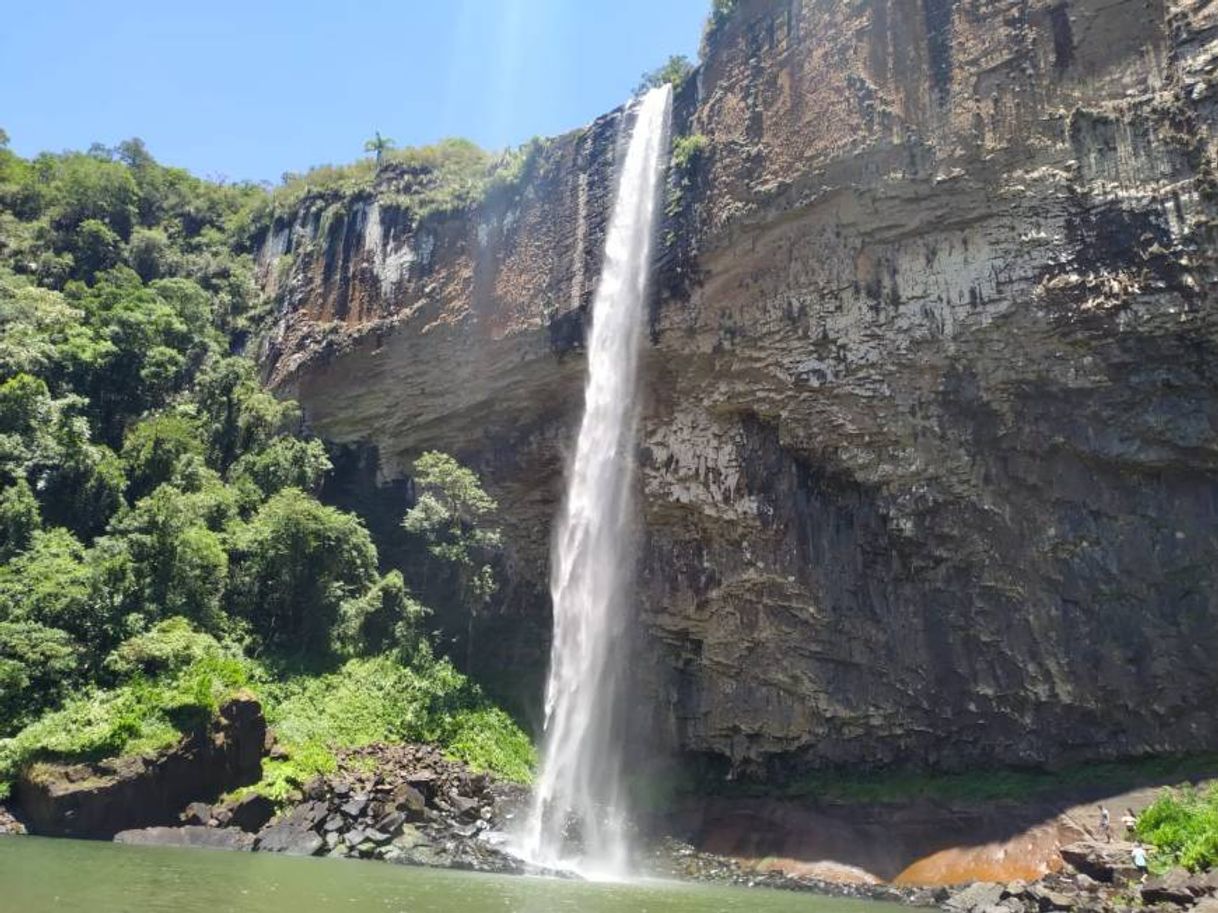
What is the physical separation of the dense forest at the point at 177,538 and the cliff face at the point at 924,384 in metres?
3.35

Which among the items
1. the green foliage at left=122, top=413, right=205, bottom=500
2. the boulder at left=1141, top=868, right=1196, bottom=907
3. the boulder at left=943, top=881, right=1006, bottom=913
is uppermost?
the green foliage at left=122, top=413, right=205, bottom=500

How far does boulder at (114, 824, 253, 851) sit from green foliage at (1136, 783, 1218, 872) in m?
13.5

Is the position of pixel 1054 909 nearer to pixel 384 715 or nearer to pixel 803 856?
pixel 803 856

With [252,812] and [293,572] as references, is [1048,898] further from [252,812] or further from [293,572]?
[293,572]

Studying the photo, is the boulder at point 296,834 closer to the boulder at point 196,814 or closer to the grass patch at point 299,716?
the grass patch at point 299,716

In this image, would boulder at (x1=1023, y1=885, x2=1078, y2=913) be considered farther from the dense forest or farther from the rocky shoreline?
the dense forest

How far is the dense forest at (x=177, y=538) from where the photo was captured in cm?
1752

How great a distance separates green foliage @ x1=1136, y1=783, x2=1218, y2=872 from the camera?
40.5ft

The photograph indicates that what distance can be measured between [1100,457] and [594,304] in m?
11.3

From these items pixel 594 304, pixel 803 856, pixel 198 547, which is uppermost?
pixel 594 304

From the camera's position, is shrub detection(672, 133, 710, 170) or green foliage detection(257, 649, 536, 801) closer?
green foliage detection(257, 649, 536, 801)

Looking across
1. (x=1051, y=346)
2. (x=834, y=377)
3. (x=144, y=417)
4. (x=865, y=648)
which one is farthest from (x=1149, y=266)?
(x=144, y=417)

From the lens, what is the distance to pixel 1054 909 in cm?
1209

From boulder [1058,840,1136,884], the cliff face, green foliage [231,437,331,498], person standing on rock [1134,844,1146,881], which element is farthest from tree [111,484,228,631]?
person standing on rock [1134,844,1146,881]
